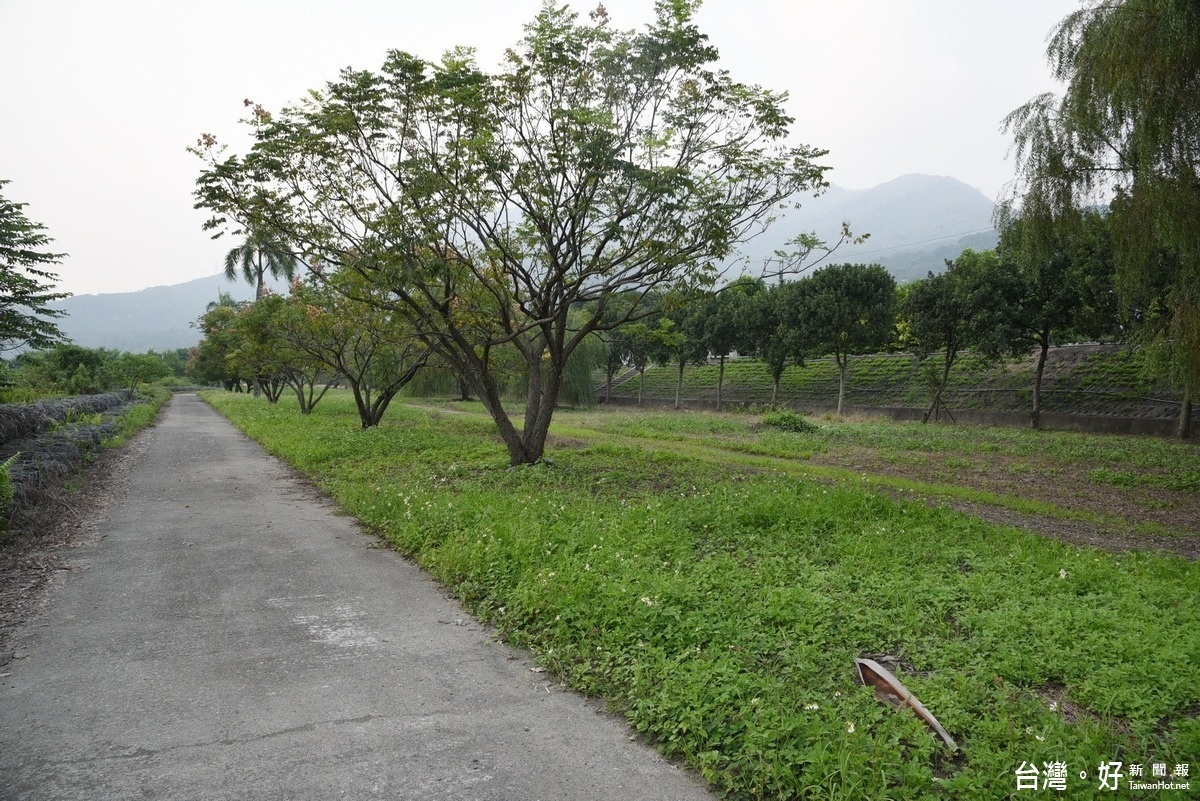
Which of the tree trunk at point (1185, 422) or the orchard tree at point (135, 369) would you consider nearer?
the tree trunk at point (1185, 422)

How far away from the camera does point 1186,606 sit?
510 centimetres

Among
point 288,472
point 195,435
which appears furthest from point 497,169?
point 195,435

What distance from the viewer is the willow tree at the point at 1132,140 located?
359 inches

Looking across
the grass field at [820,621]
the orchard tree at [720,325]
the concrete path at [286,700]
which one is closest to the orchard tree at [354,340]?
the grass field at [820,621]

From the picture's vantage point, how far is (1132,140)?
1009cm

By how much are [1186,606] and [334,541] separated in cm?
764

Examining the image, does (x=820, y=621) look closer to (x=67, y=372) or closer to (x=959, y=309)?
(x=959, y=309)

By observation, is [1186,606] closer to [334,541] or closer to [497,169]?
[334,541]

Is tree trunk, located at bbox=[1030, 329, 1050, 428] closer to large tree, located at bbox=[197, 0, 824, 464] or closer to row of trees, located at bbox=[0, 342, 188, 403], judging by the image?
large tree, located at bbox=[197, 0, 824, 464]

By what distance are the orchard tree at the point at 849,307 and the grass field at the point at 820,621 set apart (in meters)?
22.6

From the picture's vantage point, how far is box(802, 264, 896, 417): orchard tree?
32.1 metres

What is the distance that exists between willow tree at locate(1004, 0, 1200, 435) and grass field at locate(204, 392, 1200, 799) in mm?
3893

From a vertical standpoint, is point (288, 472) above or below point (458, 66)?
below

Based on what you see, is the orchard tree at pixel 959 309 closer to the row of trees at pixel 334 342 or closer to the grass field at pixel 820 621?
the grass field at pixel 820 621
